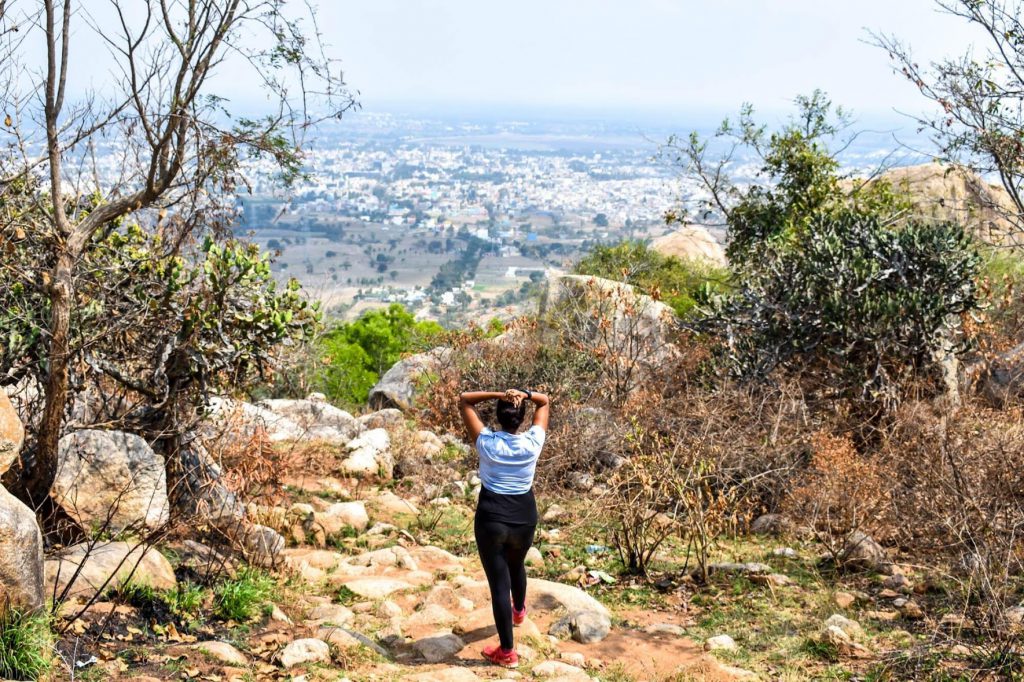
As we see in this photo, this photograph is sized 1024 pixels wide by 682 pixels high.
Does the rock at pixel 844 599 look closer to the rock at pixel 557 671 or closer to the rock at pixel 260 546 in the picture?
the rock at pixel 557 671

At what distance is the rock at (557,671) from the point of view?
5.62 metres

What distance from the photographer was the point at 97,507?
22.9 feet

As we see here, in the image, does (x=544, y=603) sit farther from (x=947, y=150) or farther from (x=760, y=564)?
(x=947, y=150)

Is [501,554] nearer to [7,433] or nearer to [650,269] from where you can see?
[7,433]

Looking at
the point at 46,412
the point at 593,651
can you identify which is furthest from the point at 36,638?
the point at 593,651

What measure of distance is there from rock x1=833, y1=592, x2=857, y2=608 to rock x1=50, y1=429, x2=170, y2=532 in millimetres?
4997

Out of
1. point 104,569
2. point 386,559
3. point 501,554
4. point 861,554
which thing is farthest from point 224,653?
point 861,554

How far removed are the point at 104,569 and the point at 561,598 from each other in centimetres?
313

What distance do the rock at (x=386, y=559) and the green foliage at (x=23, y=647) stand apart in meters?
3.29

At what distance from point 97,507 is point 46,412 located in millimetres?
943

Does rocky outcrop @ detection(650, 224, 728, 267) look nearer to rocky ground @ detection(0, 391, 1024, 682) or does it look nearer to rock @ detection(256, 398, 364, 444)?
rock @ detection(256, 398, 364, 444)

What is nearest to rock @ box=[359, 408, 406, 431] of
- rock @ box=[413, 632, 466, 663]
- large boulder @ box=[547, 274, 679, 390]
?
large boulder @ box=[547, 274, 679, 390]

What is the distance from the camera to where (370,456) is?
36.6 feet

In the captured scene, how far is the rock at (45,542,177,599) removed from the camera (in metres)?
5.73
